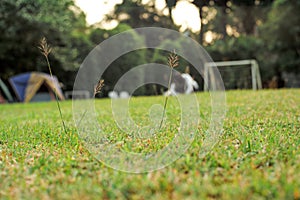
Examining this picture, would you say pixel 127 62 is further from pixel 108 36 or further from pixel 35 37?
pixel 35 37

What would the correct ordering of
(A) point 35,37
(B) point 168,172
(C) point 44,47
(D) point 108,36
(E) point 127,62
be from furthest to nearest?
(D) point 108,36 → (A) point 35,37 → (E) point 127,62 → (C) point 44,47 → (B) point 168,172

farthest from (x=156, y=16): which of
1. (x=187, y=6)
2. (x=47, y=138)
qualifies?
(x=47, y=138)

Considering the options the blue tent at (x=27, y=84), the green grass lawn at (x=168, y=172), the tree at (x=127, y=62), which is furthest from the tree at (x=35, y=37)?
the green grass lawn at (x=168, y=172)

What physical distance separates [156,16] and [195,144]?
1569 centimetres

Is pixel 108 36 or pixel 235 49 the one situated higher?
pixel 108 36

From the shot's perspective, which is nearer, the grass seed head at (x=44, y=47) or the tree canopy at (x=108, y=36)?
the grass seed head at (x=44, y=47)

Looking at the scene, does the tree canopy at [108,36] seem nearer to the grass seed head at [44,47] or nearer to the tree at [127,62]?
the tree at [127,62]

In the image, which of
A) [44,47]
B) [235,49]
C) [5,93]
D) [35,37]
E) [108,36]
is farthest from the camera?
[235,49]

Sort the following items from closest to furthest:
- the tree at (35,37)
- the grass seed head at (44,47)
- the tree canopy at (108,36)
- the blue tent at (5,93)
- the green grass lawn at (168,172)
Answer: the green grass lawn at (168,172) → the grass seed head at (44,47) → the tree canopy at (108,36) → the tree at (35,37) → the blue tent at (5,93)

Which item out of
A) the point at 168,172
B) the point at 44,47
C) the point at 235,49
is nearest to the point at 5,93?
the point at 235,49

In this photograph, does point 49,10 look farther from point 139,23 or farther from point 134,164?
point 134,164

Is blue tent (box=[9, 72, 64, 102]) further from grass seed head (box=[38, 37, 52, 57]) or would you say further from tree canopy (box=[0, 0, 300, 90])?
grass seed head (box=[38, 37, 52, 57])

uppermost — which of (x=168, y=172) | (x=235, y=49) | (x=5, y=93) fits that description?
(x=235, y=49)

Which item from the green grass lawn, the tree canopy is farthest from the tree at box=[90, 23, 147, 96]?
the green grass lawn
